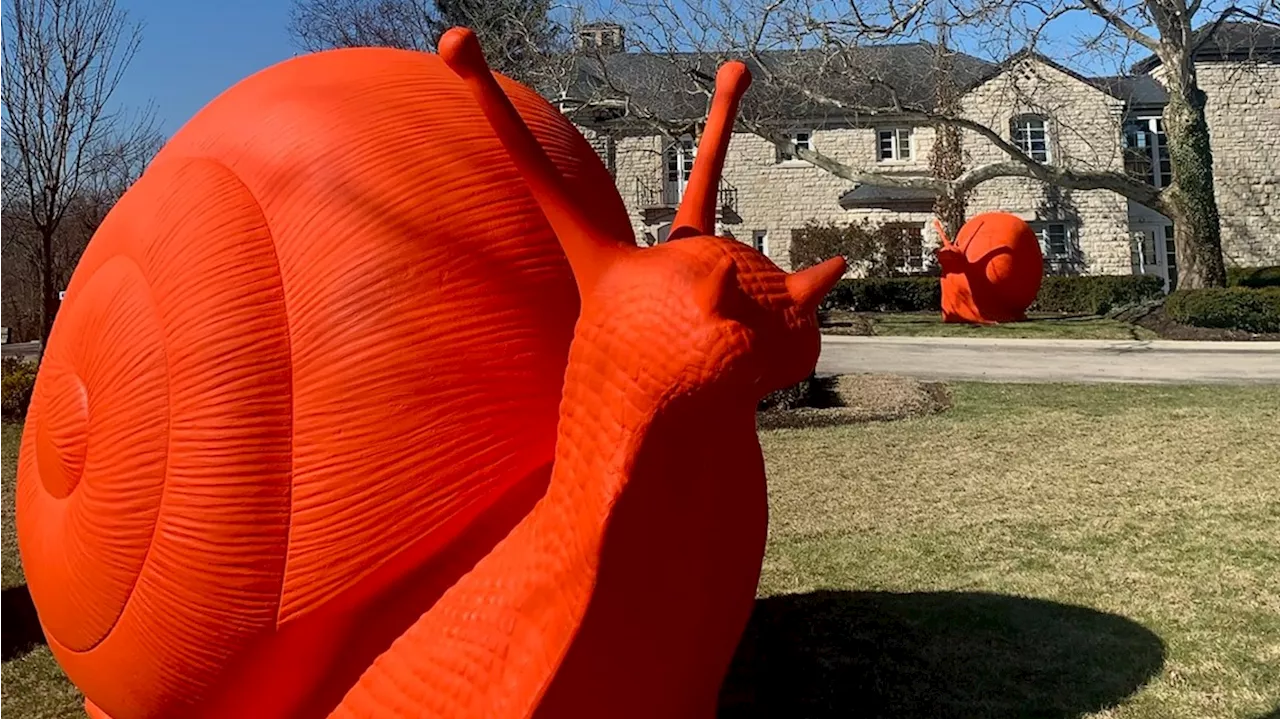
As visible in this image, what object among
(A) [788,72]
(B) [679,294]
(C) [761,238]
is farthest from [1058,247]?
(B) [679,294]

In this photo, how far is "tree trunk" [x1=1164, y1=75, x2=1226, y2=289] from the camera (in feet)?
73.9

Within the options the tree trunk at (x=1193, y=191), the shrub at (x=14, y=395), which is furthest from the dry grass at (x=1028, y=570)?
the tree trunk at (x=1193, y=191)

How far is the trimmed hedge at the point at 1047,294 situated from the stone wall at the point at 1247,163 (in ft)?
32.5

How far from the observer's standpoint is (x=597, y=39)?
78.8ft

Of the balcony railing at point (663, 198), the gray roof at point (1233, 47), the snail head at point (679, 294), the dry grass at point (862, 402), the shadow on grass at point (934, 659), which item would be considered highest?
the gray roof at point (1233, 47)

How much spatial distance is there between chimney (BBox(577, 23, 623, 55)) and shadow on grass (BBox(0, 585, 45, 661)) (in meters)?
18.1

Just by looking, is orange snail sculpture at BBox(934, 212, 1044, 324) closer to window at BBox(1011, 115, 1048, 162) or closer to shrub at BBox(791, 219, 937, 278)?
shrub at BBox(791, 219, 937, 278)

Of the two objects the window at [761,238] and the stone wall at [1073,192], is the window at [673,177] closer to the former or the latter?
the window at [761,238]

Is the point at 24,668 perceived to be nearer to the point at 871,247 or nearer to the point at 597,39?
the point at 597,39

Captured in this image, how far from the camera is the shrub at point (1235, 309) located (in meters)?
19.5

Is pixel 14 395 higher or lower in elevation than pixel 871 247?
lower

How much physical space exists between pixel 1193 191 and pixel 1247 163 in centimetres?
1562

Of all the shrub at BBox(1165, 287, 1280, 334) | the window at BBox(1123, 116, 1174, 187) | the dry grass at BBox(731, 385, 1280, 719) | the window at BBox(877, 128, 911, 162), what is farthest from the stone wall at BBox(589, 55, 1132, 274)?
the dry grass at BBox(731, 385, 1280, 719)

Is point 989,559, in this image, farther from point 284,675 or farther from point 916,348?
point 916,348
